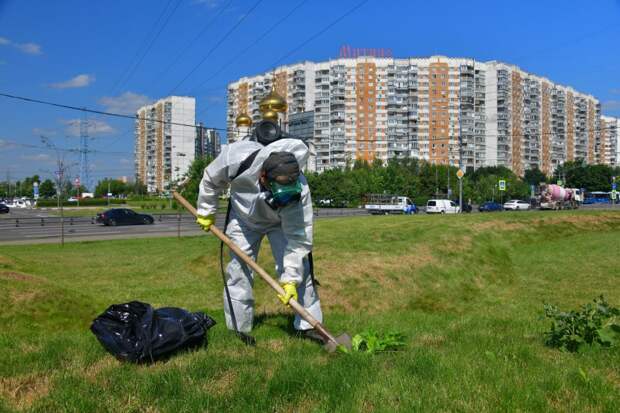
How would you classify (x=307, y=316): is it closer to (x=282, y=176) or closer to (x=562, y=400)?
(x=282, y=176)

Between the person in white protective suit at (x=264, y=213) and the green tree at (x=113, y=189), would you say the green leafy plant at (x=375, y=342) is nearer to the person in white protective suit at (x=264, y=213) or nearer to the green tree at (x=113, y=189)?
the person in white protective suit at (x=264, y=213)

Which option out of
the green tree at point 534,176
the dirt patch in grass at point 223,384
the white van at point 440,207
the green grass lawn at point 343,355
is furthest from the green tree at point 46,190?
the dirt patch in grass at point 223,384

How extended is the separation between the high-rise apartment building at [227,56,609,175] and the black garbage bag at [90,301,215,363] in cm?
7927

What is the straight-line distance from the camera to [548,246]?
1662 cm

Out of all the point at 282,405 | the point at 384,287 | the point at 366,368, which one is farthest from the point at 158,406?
the point at 384,287

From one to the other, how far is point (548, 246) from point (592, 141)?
111898 millimetres

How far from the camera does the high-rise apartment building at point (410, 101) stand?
279 feet

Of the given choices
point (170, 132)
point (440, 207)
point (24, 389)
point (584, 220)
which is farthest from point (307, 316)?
point (170, 132)

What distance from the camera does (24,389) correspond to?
12.0 feet

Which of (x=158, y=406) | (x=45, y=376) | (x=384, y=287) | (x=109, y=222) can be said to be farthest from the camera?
(x=109, y=222)

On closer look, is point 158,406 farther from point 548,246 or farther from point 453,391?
point 548,246

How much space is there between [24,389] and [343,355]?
7.80ft

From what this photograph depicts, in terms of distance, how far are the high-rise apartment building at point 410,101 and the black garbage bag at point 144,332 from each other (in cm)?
7927

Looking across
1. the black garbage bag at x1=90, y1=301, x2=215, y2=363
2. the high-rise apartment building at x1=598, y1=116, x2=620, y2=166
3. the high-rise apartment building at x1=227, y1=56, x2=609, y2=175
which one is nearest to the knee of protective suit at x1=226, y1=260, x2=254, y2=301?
the black garbage bag at x1=90, y1=301, x2=215, y2=363
